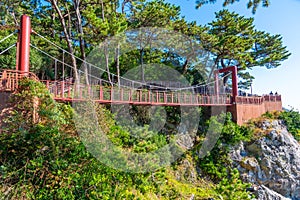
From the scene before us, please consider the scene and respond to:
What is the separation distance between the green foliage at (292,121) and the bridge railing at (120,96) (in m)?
2.57

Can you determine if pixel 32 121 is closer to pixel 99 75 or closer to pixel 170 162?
pixel 170 162

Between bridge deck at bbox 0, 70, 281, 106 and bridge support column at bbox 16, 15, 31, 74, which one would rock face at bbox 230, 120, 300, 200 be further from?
bridge support column at bbox 16, 15, 31, 74

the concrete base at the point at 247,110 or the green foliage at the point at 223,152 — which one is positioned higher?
the concrete base at the point at 247,110

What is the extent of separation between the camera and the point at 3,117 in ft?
13.6

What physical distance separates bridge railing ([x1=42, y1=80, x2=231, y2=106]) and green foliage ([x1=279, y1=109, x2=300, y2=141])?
2569 mm

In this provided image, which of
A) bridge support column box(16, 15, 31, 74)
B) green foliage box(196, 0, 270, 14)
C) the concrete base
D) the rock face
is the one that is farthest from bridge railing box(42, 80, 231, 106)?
green foliage box(196, 0, 270, 14)

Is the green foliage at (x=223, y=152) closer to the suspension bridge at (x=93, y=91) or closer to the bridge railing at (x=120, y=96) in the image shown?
the bridge railing at (x=120, y=96)

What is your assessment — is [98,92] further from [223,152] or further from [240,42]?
[240,42]

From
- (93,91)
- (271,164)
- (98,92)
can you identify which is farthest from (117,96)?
(271,164)

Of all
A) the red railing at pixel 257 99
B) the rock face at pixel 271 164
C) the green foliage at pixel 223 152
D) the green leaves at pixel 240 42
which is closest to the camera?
the green foliage at pixel 223 152

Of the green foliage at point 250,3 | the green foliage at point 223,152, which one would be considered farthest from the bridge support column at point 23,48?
the green foliage at point 223,152

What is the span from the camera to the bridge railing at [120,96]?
5828 millimetres

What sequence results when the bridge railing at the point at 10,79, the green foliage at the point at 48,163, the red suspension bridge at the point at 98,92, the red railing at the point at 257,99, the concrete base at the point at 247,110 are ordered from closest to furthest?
the green foliage at the point at 48,163
the bridge railing at the point at 10,79
the red suspension bridge at the point at 98,92
the concrete base at the point at 247,110
the red railing at the point at 257,99

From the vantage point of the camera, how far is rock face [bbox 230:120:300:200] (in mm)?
7641
